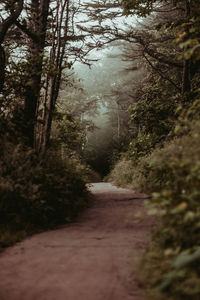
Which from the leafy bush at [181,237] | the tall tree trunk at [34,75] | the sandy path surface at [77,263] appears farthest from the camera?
the tall tree trunk at [34,75]

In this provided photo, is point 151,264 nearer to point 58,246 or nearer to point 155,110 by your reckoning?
point 58,246

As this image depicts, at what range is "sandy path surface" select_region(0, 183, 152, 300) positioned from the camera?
8.55ft

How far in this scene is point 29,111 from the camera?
24.5ft

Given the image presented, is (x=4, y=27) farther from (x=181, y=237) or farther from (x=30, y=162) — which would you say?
(x=181, y=237)

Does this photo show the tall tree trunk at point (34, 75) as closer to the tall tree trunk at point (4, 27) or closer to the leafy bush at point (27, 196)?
the tall tree trunk at point (4, 27)

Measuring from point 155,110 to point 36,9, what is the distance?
209 inches

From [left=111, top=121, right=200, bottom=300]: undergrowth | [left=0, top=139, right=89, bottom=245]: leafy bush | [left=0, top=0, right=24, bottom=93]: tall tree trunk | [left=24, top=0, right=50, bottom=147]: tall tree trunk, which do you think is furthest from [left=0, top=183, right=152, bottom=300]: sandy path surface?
[left=0, top=0, right=24, bottom=93]: tall tree trunk

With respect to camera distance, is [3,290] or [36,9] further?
[36,9]

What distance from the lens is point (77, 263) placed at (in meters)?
3.25

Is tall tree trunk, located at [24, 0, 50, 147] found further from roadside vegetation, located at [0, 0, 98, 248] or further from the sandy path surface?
the sandy path surface

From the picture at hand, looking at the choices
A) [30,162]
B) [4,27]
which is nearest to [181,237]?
[30,162]

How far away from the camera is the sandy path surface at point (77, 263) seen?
261 cm

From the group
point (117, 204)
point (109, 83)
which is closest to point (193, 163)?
point (117, 204)

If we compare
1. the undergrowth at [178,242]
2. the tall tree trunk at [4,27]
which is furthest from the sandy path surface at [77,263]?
the tall tree trunk at [4,27]
